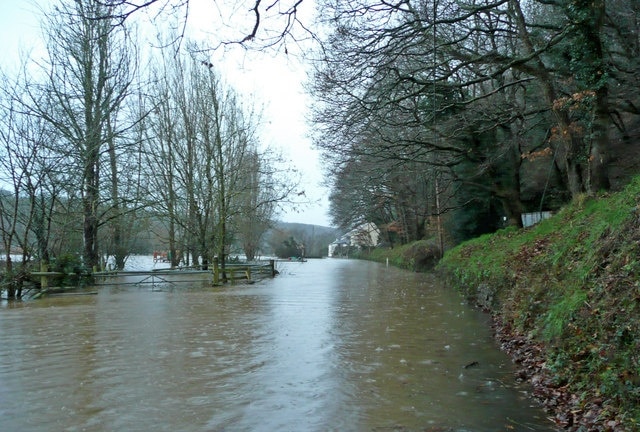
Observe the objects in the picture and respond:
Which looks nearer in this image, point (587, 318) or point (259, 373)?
point (587, 318)

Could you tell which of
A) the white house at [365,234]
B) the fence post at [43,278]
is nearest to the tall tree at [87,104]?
the fence post at [43,278]

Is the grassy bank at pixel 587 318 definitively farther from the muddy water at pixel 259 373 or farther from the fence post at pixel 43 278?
the fence post at pixel 43 278

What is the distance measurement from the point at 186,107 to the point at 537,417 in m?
25.2

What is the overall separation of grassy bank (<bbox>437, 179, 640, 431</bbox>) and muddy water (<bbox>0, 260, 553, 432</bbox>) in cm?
46

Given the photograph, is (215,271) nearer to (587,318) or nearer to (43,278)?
(43,278)

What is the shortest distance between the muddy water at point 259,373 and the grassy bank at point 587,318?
18.3 inches

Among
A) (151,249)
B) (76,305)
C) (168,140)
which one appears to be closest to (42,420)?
(76,305)

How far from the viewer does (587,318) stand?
5469mm

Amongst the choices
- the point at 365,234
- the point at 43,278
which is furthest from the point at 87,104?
the point at 365,234

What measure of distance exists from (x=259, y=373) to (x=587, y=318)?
12.7ft

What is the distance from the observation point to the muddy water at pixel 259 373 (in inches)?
191

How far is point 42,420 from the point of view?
16.0ft

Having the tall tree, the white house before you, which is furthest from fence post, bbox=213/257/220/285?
the white house

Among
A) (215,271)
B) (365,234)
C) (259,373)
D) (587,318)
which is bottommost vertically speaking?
(259,373)
